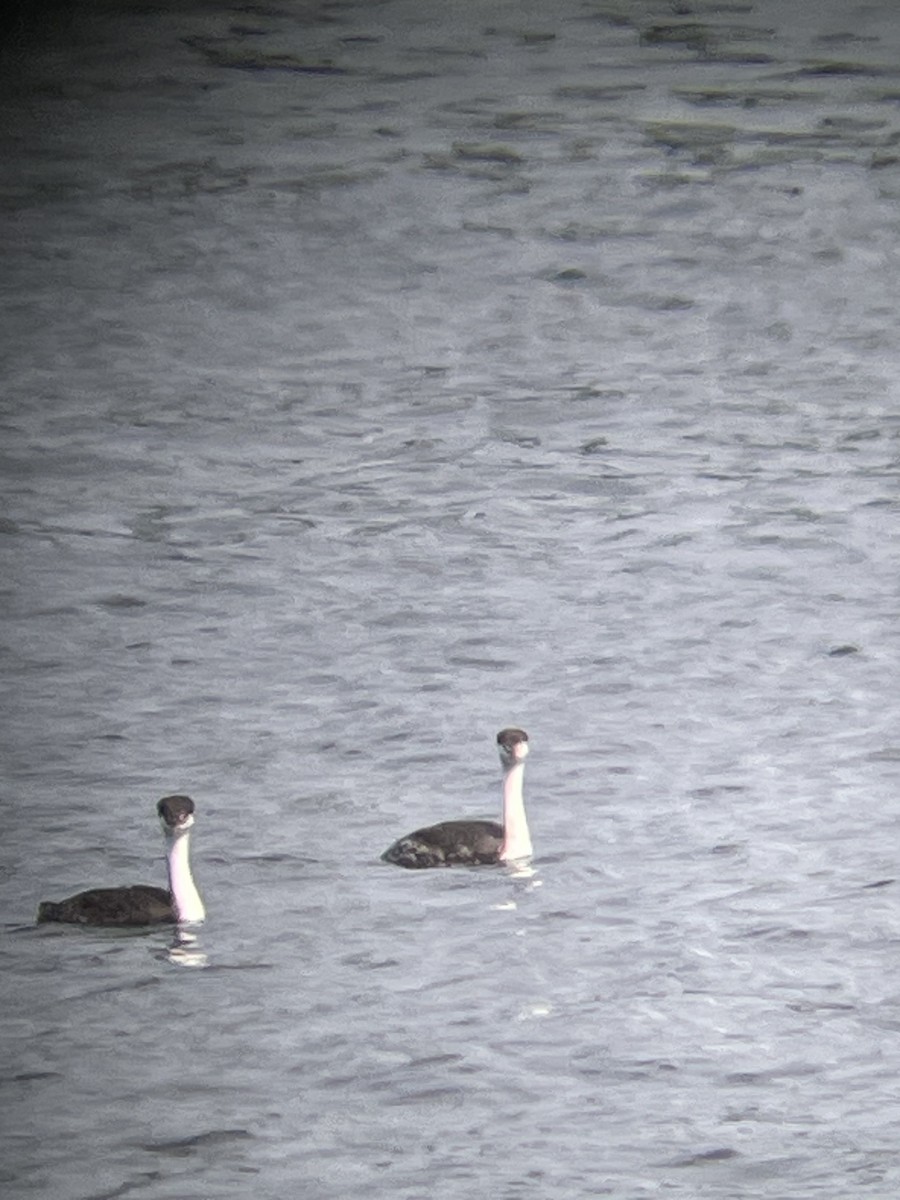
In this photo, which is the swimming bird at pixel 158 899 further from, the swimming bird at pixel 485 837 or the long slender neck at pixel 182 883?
the swimming bird at pixel 485 837

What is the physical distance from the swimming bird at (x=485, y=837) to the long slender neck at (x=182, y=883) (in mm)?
370

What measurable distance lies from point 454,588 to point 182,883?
47.7 inches

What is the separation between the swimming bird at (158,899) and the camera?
4586 mm

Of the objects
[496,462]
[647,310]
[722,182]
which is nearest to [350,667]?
[496,462]

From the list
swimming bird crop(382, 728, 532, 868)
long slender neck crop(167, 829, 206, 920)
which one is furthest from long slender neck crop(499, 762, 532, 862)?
long slender neck crop(167, 829, 206, 920)

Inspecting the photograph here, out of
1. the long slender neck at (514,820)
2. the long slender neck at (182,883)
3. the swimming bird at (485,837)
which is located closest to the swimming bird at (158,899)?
the long slender neck at (182,883)

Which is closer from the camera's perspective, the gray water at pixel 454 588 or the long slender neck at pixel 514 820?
the gray water at pixel 454 588

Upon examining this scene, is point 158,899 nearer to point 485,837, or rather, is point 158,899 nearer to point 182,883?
point 182,883

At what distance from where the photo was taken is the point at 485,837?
489cm

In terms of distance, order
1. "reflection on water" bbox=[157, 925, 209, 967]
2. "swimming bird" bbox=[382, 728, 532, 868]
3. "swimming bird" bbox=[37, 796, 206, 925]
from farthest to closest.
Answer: "swimming bird" bbox=[382, 728, 532, 868]
"swimming bird" bbox=[37, 796, 206, 925]
"reflection on water" bbox=[157, 925, 209, 967]

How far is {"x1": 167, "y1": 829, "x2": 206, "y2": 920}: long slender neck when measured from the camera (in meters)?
4.64

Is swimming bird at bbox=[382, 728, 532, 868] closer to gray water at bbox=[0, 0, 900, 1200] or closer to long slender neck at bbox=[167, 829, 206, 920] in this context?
gray water at bbox=[0, 0, 900, 1200]

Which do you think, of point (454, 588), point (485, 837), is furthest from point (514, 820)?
point (454, 588)

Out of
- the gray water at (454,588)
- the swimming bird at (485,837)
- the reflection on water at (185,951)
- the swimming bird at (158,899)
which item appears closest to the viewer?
the gray water at (454,588)
